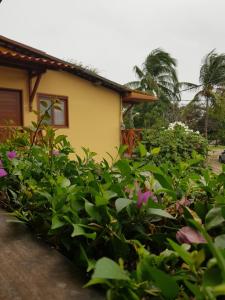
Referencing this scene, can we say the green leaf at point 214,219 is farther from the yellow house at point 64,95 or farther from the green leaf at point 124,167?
the yellow house at point 64,95

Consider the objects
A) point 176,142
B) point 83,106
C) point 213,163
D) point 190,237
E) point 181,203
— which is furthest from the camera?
point 213,163

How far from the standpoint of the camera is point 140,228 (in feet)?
2.65

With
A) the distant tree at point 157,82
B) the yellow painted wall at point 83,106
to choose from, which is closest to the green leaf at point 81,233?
the yellow painted wall at point 83,106

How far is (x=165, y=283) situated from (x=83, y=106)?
1089cm

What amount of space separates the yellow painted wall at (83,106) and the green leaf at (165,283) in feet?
30.3

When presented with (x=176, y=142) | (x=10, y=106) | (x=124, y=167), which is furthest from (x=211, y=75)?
(x=124, y=167)

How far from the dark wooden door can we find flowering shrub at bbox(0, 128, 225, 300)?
326 inches

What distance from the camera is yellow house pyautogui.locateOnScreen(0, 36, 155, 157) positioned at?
354 inches

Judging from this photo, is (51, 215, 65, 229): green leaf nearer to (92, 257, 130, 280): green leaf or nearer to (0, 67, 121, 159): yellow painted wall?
(92, 257, 130, 280): green leaf

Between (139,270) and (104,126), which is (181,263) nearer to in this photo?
(139,270)

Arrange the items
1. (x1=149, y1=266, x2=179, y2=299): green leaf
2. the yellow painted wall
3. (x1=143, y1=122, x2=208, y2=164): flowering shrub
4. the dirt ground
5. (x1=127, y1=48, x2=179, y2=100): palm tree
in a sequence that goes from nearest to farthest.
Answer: (x1=149, y1=266, x2=179, y2=299): green leaf
the dirt ground
the yellow painted wall
(x1=143, y1=122, x2=208, y2=164): flowering shrub
(x1=127, y1=48, x2=179, y2=100): palm tree

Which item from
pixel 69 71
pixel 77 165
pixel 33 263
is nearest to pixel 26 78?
pixel 69 71

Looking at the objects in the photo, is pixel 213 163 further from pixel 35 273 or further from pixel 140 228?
pixel 35 273

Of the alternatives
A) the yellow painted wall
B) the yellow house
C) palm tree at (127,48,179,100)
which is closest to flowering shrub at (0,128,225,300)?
the yellow house
